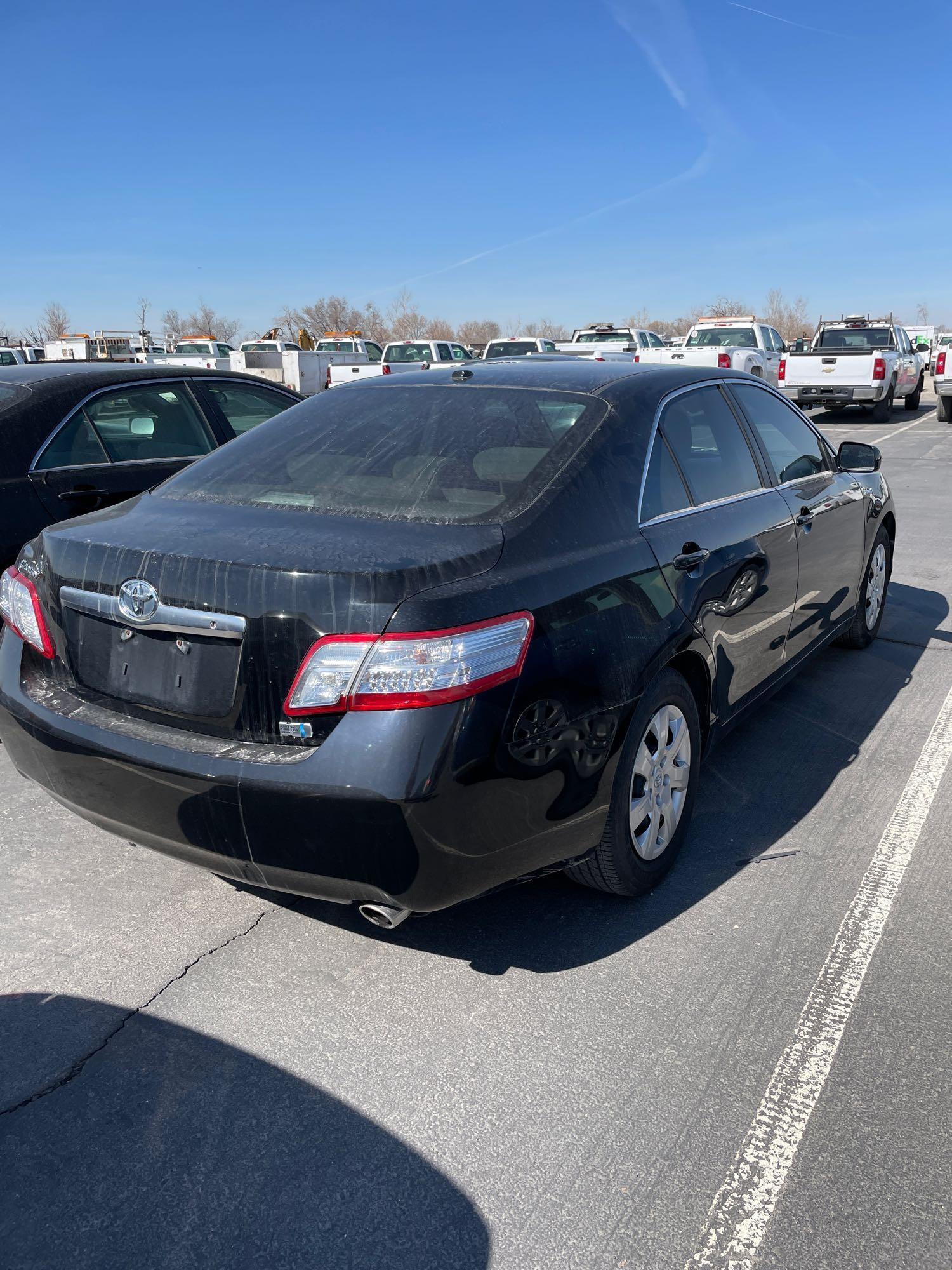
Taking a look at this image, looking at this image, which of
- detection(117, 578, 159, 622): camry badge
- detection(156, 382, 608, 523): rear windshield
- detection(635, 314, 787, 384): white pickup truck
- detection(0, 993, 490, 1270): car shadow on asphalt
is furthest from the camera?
detection(635, 314, 787, 384): white pickup truck

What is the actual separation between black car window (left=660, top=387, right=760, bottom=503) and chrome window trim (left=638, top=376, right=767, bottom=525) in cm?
1

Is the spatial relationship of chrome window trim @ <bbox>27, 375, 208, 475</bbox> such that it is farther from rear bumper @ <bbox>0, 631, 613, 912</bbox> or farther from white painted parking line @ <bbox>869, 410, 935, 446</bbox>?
white painted parking line @ <bbox>869, 410, 935, 446</bbox>

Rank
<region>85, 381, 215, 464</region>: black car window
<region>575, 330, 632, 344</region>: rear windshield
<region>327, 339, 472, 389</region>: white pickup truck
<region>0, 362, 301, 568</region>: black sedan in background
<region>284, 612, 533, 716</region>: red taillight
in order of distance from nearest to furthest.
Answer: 1. <region>284, 612, 533, 716</region>: red taillight
2. <region>0, 362, 301, 568</region>: black sedan in background
3. <region>85, 381, 215, 464</region>: black car window
4. <region>327, 339, 472, 389</region>: white pickup truck
5. <region>575, 330, 632, 344</region>: rear windshield

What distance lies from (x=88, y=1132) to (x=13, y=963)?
0.80 m

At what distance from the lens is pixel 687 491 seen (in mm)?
3592

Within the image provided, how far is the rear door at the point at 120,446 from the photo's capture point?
4957 mm

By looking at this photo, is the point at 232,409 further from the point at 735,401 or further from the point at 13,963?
the point at 13,963

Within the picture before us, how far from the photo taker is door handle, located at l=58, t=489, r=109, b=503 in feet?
16.2

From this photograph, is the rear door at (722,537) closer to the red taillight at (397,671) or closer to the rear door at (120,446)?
the red taillight at (397,671)

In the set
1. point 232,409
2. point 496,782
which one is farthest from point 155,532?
point 232,409

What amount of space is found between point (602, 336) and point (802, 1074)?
28.7 meters

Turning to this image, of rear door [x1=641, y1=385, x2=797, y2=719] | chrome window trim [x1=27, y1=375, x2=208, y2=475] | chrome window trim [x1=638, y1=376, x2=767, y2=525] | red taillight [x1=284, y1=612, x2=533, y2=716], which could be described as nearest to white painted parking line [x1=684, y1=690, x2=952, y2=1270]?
rear door [x1=641, y1=385, x2=797, y2=719]

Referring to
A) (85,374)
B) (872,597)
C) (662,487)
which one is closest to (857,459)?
(872,597)

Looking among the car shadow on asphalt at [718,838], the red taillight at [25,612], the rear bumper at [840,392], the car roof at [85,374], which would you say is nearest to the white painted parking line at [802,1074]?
the car shadow on asphalt at [718,838]
